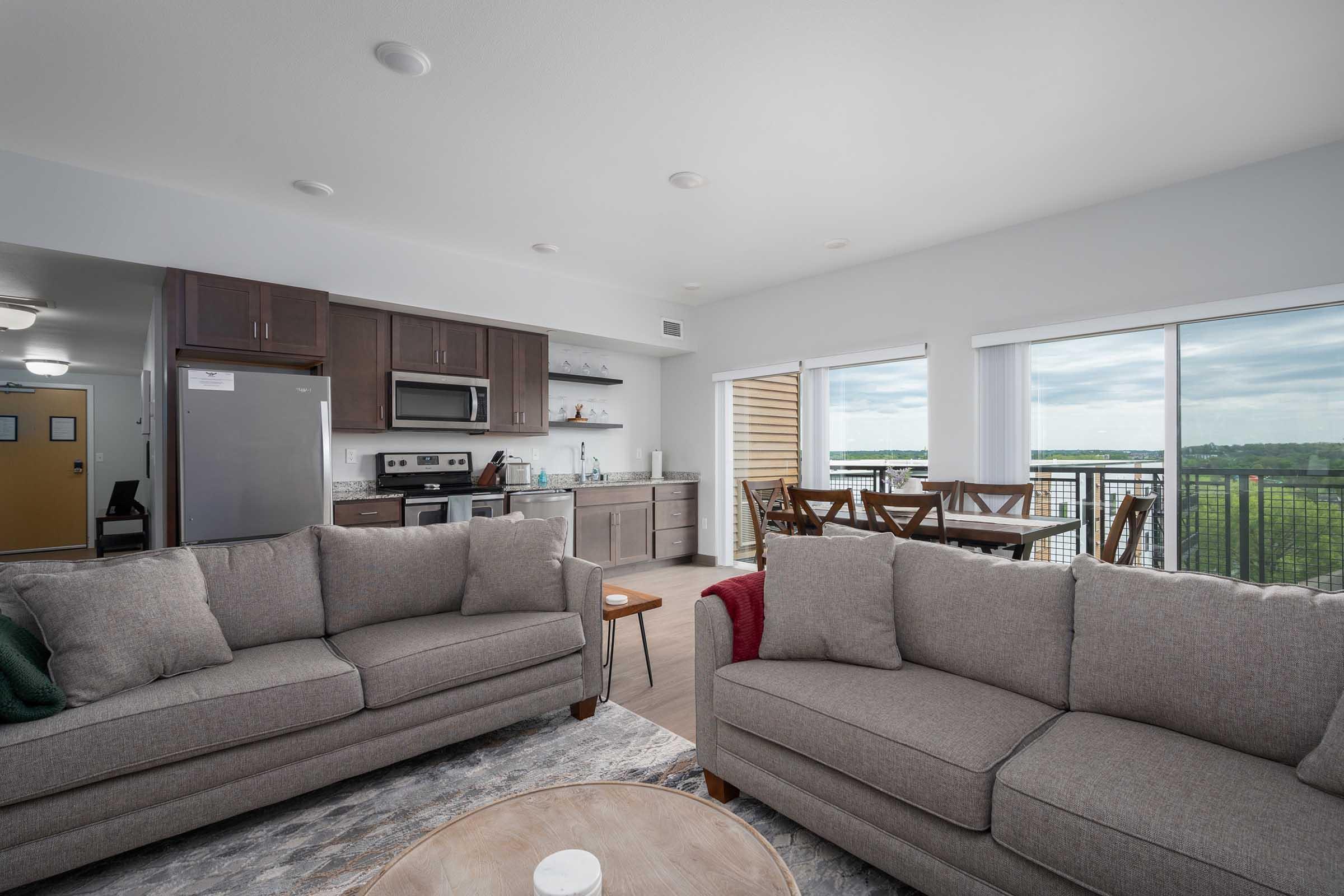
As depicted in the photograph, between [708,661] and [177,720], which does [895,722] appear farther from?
[177,720]

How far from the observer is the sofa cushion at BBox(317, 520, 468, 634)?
8.09 feet

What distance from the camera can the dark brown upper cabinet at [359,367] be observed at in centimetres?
429

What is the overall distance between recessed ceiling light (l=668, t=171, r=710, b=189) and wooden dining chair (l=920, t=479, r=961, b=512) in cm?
245

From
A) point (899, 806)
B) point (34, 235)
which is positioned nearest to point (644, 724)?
point (899, 806)

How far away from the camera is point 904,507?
3242 millimetres

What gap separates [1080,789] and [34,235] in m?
4.86

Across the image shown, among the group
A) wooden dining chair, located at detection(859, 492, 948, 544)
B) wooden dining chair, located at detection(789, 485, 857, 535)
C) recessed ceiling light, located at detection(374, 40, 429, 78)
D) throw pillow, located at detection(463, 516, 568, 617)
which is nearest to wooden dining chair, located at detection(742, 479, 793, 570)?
wooden dining chair, located at detection(789, 485, 857, 535)

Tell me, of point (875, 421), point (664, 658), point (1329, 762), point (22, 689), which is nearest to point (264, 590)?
point (22, 689)

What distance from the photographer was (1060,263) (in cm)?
390

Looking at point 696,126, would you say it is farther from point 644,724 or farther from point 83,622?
point 83,622

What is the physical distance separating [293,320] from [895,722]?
4113 millimetres

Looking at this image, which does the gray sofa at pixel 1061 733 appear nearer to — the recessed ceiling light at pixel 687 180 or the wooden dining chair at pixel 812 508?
the wooden dining chair at pixel 812 508

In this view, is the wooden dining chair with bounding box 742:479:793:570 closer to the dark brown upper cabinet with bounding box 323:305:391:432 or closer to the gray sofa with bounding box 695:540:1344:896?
the gray sofa with bounding box 695:540:1344:896

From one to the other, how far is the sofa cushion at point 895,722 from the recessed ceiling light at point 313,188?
3.43 m
